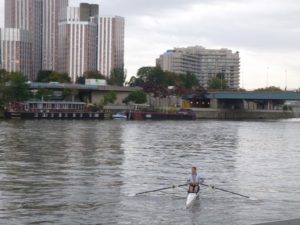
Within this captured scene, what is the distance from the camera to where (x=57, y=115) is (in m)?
181

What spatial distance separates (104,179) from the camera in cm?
4447

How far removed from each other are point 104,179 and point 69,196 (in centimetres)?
807

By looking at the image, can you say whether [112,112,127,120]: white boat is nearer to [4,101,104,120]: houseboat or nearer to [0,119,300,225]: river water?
[4,101,104,120]: houseboat

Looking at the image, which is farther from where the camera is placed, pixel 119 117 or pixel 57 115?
pixel 119 117

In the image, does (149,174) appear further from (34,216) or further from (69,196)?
(34,216)

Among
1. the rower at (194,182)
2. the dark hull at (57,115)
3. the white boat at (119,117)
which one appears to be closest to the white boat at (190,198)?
the rower at (194,182)

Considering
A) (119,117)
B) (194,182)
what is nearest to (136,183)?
(194,182)

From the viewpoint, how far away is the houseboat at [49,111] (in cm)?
17550

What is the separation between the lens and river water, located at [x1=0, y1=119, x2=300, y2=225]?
31375mm

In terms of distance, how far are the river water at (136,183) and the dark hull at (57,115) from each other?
9945 centimetres

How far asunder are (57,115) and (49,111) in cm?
267

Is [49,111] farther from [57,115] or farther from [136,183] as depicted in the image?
[136,183]

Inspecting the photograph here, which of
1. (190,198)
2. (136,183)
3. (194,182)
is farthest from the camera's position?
(136,183)

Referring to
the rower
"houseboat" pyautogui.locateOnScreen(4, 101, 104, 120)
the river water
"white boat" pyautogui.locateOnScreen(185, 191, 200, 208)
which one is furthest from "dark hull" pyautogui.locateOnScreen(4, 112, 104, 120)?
"white boat" pyautogui.locateOnScreen(185, 191, 200, 208)
